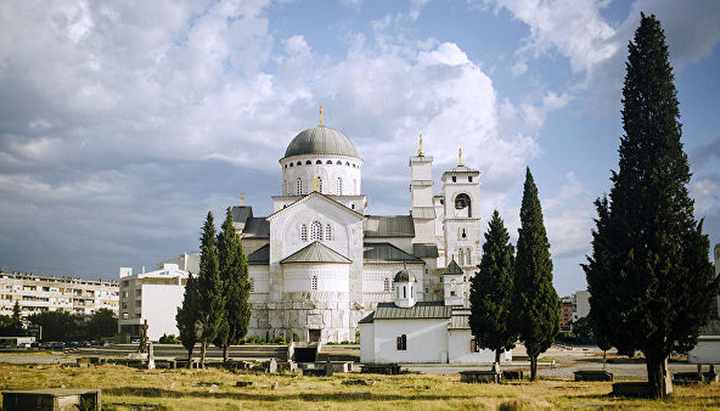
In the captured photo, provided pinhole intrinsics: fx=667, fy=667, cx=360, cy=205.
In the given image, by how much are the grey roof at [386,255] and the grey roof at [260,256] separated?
789 cm

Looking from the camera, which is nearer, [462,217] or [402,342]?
A: [402,342]

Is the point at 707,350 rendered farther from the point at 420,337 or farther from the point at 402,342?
the point at 402,342

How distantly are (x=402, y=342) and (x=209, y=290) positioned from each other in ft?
42.0

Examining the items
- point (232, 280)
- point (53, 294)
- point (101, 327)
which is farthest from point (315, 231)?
point (53, 294)

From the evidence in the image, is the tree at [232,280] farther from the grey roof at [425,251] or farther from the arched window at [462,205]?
the arched window at [462,205]

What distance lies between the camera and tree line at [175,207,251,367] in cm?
3462

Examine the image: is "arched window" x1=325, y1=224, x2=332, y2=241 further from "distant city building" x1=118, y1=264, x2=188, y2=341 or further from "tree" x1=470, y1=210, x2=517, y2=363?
"distant city building" x1=118, y1=264, x2=188, y2=341

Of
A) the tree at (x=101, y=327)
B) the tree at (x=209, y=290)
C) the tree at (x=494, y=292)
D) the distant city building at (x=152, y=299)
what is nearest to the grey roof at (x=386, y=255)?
the tree at (x=494, y=292)

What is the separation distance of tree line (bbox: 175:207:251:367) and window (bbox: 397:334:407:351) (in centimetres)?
970

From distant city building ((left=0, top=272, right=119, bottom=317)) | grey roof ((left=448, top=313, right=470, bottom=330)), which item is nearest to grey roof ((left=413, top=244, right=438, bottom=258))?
grey roof ((left=448, top=313, right=470, bottom=330))

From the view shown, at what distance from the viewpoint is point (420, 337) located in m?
41.0

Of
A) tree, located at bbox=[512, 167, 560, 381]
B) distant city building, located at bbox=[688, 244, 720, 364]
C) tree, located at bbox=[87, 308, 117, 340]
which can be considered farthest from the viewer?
tree, located at bbox=[87, 308, 117, 340]

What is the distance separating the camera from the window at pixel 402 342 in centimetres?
4091

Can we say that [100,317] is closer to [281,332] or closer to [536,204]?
[281,332]
